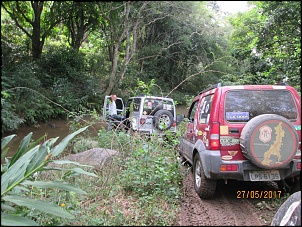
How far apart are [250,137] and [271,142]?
0.88ft

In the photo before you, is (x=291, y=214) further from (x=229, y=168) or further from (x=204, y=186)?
(x=204, y=186)

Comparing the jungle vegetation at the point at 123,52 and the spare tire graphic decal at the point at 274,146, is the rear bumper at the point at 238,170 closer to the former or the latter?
the spare tire graphic decal at the point at 274,146

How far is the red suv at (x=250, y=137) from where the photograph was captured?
3709mm

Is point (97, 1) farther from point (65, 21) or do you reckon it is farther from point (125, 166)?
point (125, 166)

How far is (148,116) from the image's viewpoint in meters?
7.72

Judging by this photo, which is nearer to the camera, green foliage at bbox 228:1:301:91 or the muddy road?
the muddy road

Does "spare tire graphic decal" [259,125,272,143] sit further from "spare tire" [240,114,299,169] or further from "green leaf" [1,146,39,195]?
"green leaf" [1,146,39,195]

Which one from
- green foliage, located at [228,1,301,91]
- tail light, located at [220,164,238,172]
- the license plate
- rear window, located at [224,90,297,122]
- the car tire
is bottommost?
the car tire

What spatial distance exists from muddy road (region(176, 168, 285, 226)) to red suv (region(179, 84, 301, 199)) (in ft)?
0.75

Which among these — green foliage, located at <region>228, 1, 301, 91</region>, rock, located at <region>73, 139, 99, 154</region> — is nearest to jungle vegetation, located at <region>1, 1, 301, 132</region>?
green foliage, located at <region>228, 1, 301, 91</region>

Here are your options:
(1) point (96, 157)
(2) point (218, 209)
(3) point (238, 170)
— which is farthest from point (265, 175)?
A: (1) point (96, 157)

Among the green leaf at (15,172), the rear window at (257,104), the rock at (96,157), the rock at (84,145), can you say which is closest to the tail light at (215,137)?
the rear window at (257,104)

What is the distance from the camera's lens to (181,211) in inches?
138

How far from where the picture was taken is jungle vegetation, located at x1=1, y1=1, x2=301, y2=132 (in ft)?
26.1
